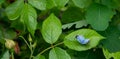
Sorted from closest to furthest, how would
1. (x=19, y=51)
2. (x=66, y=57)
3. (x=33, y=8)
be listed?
1. (x=66, y=57)
2. (x=33, y=8)
3. (x=19, y=51)

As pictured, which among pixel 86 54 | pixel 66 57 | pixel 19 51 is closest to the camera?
pixel 66 57

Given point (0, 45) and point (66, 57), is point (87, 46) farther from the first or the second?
point (0, 45)

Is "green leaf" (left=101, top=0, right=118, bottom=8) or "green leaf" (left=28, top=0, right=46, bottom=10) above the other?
"green leaf" (left=28, top=0, right=46, bottom=10)

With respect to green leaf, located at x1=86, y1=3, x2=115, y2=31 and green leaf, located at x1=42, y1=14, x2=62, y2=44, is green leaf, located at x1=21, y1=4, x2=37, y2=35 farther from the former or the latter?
green leaf, located at x1=86, y1=3, x2=115, y2=31

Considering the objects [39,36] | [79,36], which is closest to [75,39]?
[79,36]

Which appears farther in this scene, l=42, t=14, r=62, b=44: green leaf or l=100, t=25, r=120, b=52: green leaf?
l=100, t=25, r=120, b=52: green leaf

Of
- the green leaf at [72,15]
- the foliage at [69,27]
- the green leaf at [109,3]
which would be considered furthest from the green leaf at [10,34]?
the green leaf at [109,3]

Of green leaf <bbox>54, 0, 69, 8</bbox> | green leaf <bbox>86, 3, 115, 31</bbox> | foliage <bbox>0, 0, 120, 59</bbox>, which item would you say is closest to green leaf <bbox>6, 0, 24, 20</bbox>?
foliage <bbox>0, 0, 120, 59</bbox>

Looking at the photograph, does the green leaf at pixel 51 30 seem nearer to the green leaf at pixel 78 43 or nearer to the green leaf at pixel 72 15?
the green leaf at pixel 78 43
